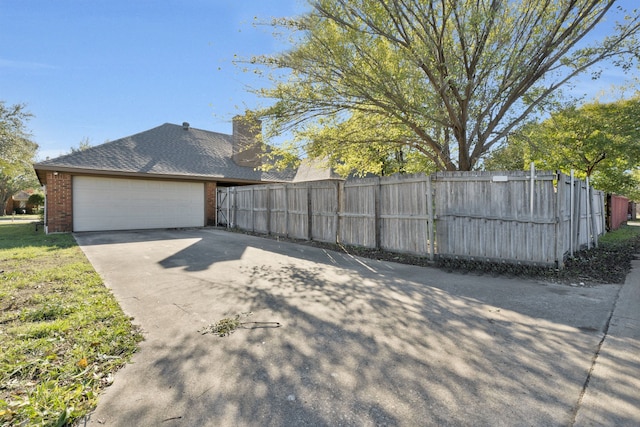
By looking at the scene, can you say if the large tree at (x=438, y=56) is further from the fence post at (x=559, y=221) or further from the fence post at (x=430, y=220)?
the fence post at (x=559, y=221)

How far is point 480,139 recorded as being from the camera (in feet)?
26.5

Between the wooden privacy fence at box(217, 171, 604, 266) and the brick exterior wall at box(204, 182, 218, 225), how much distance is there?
25.7 ft

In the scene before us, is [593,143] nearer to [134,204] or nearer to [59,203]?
[134,204]

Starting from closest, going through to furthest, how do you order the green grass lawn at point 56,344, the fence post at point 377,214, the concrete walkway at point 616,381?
the concrete walkway at point 616,381 < the green grass lawn at point 56,344 < the fence post at point 377,214

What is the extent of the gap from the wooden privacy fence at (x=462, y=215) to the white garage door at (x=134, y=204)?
8160 millimetres

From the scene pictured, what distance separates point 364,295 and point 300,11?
6.40 meters

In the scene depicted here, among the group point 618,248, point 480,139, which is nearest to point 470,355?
point 480,139

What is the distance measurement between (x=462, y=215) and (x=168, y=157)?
1410 centimetres

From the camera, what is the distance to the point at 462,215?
633cm

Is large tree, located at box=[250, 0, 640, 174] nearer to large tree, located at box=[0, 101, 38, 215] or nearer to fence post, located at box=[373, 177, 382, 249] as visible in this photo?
fence post, located at box=[373, 177, 382, 249]

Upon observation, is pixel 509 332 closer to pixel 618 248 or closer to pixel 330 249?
pixel 330 249

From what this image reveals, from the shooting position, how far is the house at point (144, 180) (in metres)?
12.3

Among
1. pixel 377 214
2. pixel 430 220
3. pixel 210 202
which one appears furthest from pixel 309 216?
pixel 210 202

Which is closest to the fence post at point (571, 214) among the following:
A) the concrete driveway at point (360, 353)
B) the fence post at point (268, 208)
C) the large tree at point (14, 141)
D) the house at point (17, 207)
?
the concrete driveway at point (360, 353)
